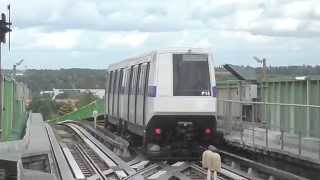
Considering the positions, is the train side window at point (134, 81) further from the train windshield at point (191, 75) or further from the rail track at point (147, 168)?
the train windshield at point (191, 75)

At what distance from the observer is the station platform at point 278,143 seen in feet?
51.0

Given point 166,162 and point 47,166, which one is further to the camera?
point 166,162

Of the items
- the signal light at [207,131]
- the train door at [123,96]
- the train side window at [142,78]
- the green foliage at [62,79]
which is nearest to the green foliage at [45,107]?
the green foliage at [62,79]

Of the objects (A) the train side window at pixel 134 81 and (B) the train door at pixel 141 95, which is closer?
(B) the train door at pixel 141 95

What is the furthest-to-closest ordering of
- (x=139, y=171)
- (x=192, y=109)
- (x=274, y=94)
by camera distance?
(x=274, y=94), (x=192, y=109), (x=139, y=171)

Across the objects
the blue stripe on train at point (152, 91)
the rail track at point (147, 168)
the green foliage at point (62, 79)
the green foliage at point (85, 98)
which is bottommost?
the rail track at point (147, 168)

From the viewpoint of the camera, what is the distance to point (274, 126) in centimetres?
1906

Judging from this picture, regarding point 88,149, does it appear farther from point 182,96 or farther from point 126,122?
point 182,96

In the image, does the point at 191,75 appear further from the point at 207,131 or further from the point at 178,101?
the point at 207,131

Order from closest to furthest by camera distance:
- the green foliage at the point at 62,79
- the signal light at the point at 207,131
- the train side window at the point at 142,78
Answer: the signal light at the point at 207,131
the train side window at the point at 142,78
the green foliage at the point at 62,79

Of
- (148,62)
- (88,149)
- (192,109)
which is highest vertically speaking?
(148,62)

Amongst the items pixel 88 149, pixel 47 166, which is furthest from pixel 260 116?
pixel 88 149

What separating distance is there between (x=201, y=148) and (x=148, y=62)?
3084mm

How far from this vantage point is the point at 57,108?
88.1m
